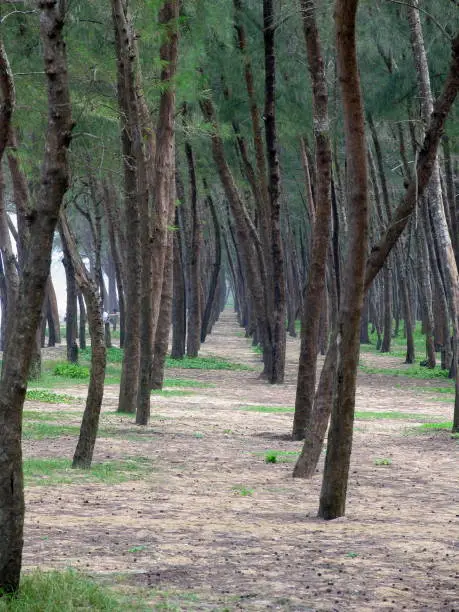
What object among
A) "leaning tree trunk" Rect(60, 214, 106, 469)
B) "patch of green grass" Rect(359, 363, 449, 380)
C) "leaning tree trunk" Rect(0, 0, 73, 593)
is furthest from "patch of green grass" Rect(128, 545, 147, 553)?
"patch of green grass" Rect(359, 363, 449, 380)

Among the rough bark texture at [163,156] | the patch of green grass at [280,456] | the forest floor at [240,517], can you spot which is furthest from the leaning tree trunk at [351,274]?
the rough bark texture at [163,156]

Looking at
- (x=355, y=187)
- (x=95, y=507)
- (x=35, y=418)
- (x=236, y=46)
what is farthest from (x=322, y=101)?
(x=236, y=46)

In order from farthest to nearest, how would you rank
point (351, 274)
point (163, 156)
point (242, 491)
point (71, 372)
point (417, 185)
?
point (71, 372)
point (163, 156)
point (242, 491)
point (417, 185)
point (351, 274)

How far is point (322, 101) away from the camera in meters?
11.5

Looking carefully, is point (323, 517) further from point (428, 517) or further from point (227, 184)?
point (227, 184)

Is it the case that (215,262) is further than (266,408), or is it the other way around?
(215,262)

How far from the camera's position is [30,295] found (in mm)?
5355

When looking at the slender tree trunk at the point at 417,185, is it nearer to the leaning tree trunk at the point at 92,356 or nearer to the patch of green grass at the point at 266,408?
the leaning tree trunk at the point at 92,356

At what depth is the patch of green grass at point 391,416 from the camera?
17656 millimetres

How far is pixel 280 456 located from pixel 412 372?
51.7 feet

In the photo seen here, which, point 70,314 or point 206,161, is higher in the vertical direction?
point 206,161

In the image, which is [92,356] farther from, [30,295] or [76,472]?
[30,295]

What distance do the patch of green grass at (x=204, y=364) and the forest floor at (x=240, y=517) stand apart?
1145 centimetres

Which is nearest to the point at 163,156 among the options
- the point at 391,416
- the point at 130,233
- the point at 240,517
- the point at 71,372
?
the point at 130,233
